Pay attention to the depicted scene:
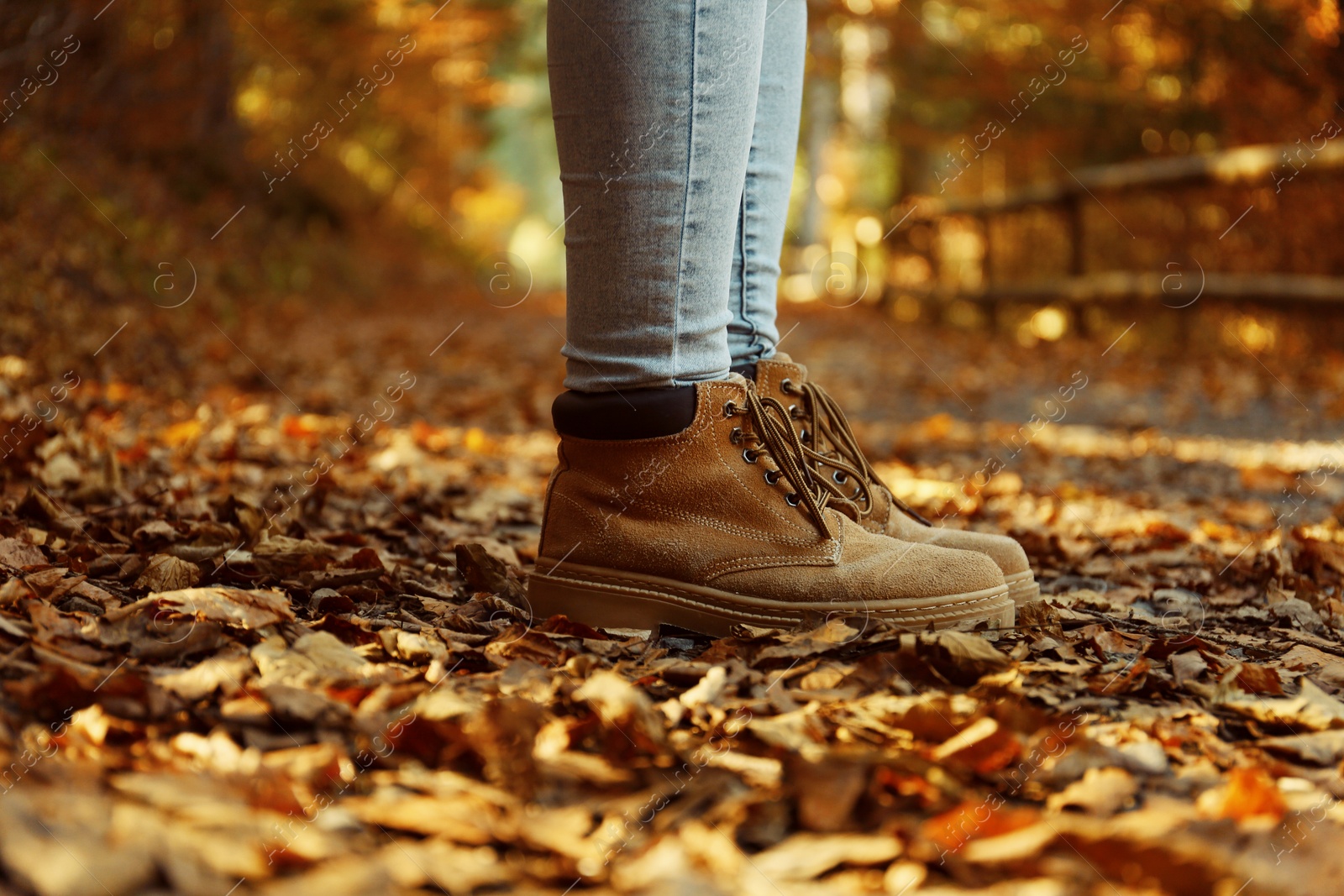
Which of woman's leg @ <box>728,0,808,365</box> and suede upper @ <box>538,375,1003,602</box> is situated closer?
suede upper @ <box>538,375,1003,602</box>

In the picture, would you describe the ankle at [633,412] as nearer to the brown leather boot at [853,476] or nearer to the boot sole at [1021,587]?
the brown leather boot at [853,476]

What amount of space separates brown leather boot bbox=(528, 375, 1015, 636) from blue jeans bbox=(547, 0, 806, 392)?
0.11 meters

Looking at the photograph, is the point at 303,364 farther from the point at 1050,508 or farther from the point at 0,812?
the point at 0,812

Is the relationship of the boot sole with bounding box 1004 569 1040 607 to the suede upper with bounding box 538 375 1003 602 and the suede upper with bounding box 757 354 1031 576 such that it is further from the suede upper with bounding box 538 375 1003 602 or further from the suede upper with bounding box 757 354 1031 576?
the suede upper with bounding box 538 375 1003 602

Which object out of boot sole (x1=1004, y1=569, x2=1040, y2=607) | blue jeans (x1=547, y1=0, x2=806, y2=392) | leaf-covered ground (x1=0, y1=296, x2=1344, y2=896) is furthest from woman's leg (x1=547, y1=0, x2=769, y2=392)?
boot sole (x1=1004, y1=569, x2=1040, y2=607)

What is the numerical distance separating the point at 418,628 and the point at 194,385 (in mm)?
3076

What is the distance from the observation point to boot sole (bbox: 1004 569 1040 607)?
1.76m

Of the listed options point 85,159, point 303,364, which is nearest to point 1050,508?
point 303,364

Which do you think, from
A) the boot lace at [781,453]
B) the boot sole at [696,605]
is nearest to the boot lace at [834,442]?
the boot lace at [781,453]

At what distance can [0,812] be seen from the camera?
2.76ft

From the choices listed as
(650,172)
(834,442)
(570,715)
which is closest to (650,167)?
(650,172)

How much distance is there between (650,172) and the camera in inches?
57.8

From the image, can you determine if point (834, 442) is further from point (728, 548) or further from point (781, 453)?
point (728, 548)

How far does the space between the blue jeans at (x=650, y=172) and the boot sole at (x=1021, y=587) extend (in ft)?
1.97
